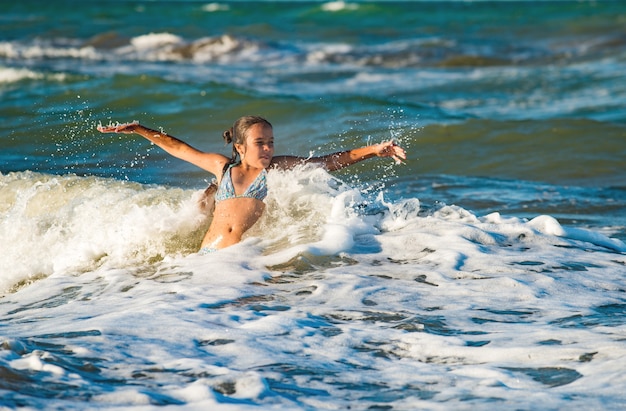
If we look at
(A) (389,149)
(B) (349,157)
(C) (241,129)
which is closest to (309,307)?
(A) (389,149)

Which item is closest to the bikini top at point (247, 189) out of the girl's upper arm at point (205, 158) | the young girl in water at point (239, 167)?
the young girl in water at point (239, 167)

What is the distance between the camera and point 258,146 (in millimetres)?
6867

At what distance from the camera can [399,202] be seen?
7734 millimetres

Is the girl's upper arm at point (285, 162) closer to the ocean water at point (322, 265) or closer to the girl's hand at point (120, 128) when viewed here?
the ocean water at point (322, 265)

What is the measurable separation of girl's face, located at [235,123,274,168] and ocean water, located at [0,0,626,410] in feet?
1.15

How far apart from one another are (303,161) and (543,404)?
12.2ft

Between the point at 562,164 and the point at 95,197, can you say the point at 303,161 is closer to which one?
the point at 95,197

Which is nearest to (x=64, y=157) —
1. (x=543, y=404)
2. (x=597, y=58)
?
(x=543, y=404)

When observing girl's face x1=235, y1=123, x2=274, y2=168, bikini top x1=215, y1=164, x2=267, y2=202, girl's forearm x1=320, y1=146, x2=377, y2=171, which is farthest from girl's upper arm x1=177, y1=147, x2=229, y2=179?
girl's forearm x1=320, y1=146, x2=377, y2=171

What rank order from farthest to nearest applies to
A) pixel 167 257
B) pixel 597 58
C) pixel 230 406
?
pixel 597 58 < pixel 167 257 < pixel 230 406

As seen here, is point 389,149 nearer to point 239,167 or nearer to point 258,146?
point 258,146

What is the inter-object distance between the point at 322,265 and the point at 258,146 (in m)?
1.03

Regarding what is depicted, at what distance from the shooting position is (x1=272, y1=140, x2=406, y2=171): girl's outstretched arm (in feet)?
21.6

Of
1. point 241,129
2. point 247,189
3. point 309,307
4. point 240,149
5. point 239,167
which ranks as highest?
point 241,129
